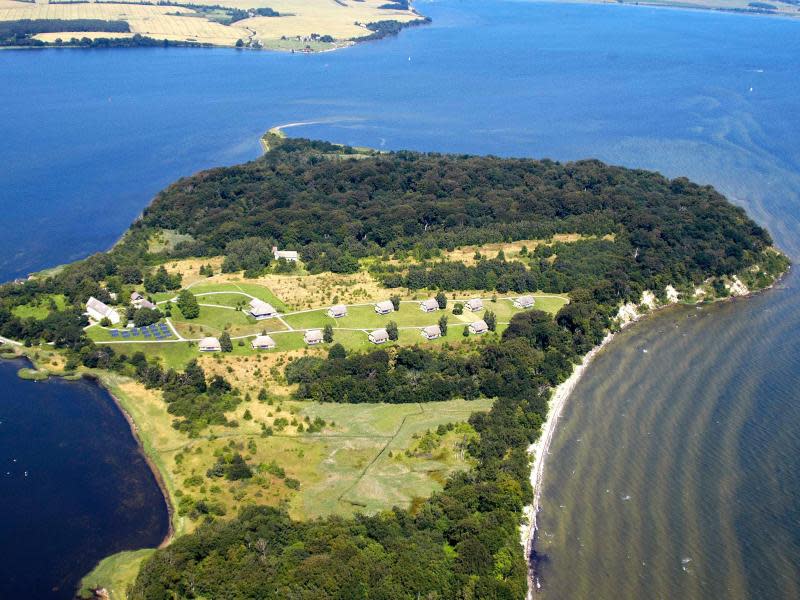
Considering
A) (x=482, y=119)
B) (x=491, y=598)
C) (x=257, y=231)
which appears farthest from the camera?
(x=482, y=119)

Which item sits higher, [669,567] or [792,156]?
[792,156]

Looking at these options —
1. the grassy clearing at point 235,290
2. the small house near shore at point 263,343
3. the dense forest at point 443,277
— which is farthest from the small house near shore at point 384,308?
the small house near shore at point 263,343

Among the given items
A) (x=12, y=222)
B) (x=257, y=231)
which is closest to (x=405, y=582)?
(x=257, y=231)

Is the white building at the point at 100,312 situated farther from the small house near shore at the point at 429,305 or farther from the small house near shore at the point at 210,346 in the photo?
the small house near shore at the point at 429,305

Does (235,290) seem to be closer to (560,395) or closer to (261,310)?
(261,310)

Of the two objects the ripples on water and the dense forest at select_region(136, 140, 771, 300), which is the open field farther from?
the dense forest at select_region(136, 140, 771, 300)

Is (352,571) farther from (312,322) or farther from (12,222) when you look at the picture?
(12,222)

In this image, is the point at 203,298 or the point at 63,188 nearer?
the point at 203,298
